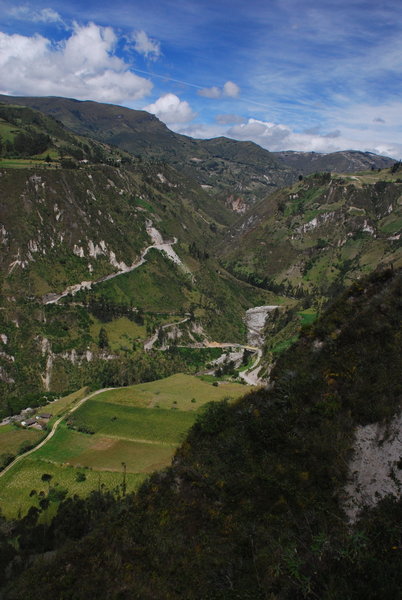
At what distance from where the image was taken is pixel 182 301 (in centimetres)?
16562

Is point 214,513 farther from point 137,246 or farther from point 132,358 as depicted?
point 137,246

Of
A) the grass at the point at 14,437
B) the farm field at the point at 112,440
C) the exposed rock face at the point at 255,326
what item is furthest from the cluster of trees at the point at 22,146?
the grass at the point at 14,437

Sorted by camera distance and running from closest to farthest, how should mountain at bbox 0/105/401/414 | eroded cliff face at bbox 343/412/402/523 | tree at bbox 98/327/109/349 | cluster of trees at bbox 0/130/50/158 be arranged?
eroded cliff face at bbox 343/412/402/523 → mountain at bbox 0/105/401/414 → tree at bbox 98/327/109/349 → cluster of trees at bbox 0/130/50/158

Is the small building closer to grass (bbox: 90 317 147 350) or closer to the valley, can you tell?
the valley

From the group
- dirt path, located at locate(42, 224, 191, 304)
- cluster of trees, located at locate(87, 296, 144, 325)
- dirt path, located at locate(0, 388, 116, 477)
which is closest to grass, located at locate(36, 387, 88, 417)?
dirt path, located at locate(0, 388, 116, 477)

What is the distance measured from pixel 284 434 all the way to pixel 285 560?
926 centimetres

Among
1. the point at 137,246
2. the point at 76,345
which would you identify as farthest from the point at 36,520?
the point at 137,246

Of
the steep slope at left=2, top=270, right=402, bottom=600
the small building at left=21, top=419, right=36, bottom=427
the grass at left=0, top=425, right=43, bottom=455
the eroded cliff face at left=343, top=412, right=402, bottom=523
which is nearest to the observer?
the steep slope at left=2, top=270, right=402, bottom=600

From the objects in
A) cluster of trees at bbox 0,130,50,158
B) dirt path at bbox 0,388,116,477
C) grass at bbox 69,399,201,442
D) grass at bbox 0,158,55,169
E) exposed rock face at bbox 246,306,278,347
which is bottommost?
exposed rock face at bbox 246,306,278,347

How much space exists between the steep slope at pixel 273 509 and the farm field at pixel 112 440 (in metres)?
21.3

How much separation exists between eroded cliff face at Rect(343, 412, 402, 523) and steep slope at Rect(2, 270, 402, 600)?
385 millimetres

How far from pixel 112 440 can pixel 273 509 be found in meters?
60.7

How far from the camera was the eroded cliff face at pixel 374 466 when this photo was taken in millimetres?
18531

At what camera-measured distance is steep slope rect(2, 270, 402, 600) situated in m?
15.6
